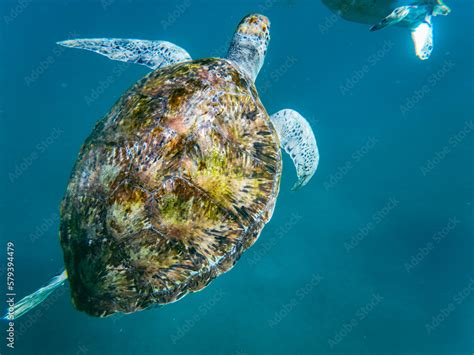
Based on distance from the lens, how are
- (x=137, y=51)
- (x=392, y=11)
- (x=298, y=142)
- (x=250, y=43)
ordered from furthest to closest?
(x=392, y=11)
(x=137, y=51)
(x=298, y=142)
(x=250, y=43)

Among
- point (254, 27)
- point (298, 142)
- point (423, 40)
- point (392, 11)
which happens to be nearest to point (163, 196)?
point (298, 142)

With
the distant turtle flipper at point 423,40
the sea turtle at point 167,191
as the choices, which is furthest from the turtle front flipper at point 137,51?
the distant turtle flipper at point 423,40

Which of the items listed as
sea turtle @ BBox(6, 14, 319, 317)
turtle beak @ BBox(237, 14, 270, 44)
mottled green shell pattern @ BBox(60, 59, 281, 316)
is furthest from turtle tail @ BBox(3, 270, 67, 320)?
turtle beak @ BBox(237, 14, 270, 44)

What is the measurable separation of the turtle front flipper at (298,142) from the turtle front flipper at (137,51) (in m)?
1.44

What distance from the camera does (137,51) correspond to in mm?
4066

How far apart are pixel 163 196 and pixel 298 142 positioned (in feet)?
7.54

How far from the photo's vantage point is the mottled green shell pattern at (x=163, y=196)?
82.0 inches

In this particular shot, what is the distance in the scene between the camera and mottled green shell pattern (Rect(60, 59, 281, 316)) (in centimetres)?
208

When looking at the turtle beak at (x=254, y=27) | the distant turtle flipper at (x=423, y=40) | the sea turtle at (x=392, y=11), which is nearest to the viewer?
the turtle beak at (x=254, y=27)

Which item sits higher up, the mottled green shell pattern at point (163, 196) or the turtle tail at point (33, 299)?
the mottled green shell pattern at point (163, 196)

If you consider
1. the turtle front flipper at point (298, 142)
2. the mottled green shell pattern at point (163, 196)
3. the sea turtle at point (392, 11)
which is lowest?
the mottled green shell pattern at point (163, 196)

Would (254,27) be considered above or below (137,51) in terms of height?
above

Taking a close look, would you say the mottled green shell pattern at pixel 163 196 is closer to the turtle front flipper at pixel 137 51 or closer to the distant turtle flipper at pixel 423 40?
the turtle front flipper at pixel 137 51

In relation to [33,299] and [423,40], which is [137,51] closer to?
[33,299]
